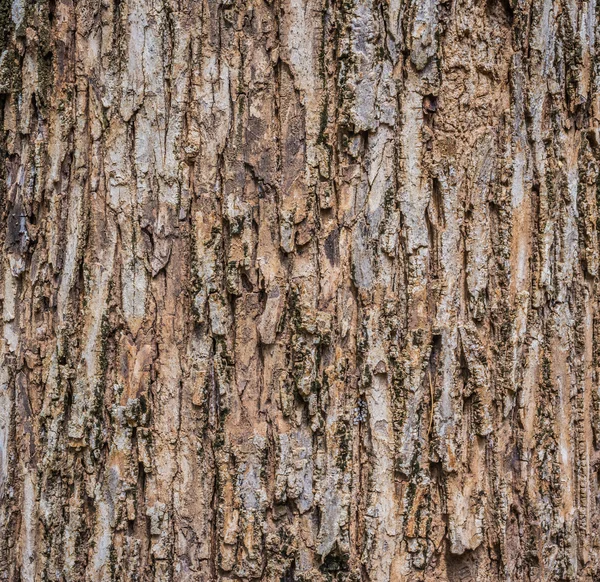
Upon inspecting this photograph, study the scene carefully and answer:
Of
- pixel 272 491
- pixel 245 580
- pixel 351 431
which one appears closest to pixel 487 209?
pixel 351 431

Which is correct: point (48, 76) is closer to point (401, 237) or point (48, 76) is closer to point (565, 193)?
point (401, 237)

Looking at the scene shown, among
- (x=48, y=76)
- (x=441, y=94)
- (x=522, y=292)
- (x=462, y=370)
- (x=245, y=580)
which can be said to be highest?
(x=48, y=76)

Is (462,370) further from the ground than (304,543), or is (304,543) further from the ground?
(462,370)

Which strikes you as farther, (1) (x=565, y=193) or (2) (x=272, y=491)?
(1) (x=565, y=193)

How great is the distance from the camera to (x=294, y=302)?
124cm

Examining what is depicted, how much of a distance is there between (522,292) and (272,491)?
654 millimetres

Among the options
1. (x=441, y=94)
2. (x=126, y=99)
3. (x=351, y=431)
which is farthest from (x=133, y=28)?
(x=351, y=431)

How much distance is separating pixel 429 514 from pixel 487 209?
62cm

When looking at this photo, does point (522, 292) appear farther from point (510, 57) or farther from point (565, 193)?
point (510, 57)

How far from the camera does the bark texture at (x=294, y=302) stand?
1.24 meters

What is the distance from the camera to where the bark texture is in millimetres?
1236

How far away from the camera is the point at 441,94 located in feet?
4.17

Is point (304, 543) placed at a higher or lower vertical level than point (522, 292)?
lower

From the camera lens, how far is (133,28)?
4.22 ft
